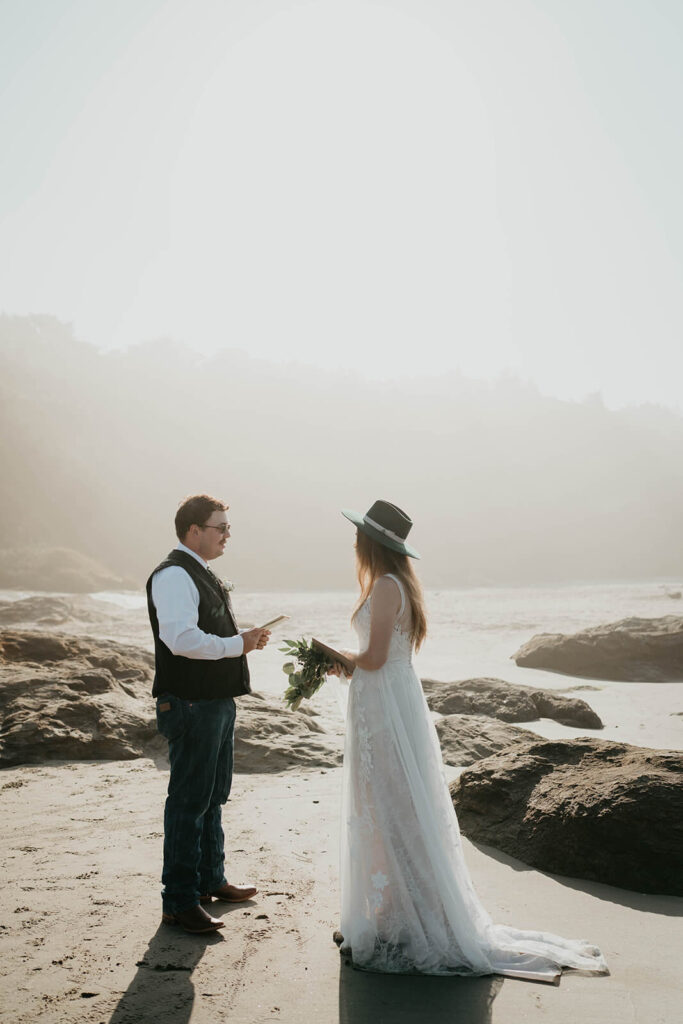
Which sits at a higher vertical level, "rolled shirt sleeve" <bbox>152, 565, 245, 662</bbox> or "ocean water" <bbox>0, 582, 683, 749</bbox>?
"rolled shirt sleeve" <bbox>152, 565, 245, 662</bbox>

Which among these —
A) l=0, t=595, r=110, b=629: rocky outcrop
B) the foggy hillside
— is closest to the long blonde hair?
l=0, t=595, r=110, b=629: rocky outcrop

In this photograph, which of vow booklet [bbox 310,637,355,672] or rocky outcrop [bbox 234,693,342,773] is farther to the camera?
rocky outcrop [bbox 234,693,342,773]

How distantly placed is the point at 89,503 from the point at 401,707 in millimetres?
51468

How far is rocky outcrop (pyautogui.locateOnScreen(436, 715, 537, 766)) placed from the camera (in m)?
6.50

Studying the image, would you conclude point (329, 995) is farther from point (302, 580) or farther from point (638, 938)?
point (302, 580)

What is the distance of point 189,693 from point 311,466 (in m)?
60.9

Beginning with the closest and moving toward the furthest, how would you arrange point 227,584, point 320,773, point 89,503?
point 227,584 → point 320,773 → point 89,503

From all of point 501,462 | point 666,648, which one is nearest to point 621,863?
point 666,648

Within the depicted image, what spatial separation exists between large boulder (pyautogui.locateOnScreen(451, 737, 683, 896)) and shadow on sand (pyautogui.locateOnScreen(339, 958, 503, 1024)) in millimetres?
1299

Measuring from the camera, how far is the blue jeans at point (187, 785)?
3.52 meters

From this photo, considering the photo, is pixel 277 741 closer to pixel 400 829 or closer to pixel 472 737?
pixel 472 737

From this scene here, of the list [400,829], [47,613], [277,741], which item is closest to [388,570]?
[400,829]

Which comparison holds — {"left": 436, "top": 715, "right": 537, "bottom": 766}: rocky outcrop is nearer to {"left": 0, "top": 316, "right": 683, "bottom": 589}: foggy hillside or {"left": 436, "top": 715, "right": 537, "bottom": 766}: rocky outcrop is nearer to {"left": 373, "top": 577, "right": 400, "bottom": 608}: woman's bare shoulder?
{"left": 373, "top": 577, "right": 400, "bottom": 608}: woman's bare shoulder

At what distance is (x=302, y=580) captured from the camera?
147 feet
